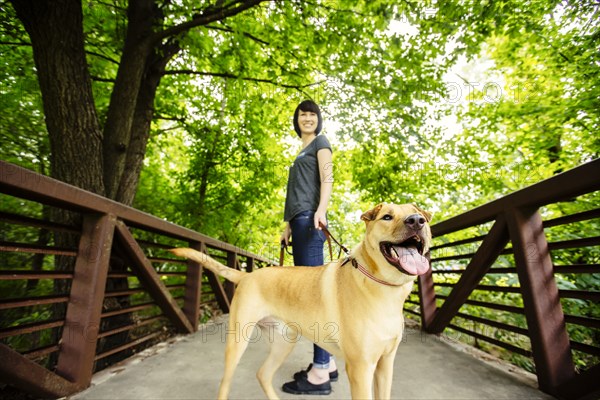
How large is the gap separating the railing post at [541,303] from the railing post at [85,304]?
308 cm

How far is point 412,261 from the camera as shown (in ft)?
4.75

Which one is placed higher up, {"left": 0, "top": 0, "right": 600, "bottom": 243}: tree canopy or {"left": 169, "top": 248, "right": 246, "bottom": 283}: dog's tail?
{"left": 0, "top": 0, "right": 600, "bottom": 243}: tree canopy

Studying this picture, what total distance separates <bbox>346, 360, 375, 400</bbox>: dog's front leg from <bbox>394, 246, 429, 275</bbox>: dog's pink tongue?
1.90 feet

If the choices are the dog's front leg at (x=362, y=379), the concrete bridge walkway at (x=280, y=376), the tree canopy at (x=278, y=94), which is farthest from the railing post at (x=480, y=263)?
the tree canopy at (x=278, y=94)

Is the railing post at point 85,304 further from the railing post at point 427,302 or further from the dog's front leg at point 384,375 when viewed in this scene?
the railing post at point 427,302

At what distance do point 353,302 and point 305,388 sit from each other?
0.94 m

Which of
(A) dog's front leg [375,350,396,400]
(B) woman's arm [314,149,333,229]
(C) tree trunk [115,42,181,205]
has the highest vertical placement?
(C) tree trunk [115,42,181,205]

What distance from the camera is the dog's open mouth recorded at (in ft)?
4.69

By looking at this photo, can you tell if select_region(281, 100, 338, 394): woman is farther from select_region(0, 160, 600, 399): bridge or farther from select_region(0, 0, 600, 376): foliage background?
select_region(0, 0, 600, 376): foliage background

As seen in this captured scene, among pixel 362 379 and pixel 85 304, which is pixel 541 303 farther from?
pixel 85 304

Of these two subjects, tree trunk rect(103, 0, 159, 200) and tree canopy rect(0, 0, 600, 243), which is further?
tree trunk rect(103, 0, 159, 200)

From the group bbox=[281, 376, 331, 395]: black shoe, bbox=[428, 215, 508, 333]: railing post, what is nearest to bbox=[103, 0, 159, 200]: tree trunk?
bbox=[281, 376, 331, 395]: black shoe

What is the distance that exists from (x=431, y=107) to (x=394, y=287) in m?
5.53

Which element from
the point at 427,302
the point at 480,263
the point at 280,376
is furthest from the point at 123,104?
the point at 427,302
